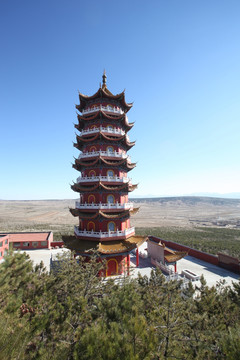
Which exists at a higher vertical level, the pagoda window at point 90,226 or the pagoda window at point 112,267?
the pagoda window at point 90,226

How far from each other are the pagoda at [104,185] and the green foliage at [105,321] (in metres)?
8.59

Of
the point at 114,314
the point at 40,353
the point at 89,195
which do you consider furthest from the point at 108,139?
the point at 40,353

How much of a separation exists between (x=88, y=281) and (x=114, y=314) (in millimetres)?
2735

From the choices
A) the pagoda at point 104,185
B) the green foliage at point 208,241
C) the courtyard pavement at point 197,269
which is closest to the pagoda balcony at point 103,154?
the pagoda at point 104,185

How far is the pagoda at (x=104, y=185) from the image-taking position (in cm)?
2067

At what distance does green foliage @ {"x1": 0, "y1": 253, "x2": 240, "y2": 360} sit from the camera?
17.2 feet

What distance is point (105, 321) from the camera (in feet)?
24.3

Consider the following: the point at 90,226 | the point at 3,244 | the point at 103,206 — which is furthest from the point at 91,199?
the point at 3,244

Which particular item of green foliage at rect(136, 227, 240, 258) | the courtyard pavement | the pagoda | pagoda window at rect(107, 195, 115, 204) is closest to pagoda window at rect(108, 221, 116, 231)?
the pagoda

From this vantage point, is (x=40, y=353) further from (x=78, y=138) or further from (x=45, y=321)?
(x=78, y=138)

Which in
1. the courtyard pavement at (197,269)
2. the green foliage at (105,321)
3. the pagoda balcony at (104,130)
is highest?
the pagoda balcony at (104,130)

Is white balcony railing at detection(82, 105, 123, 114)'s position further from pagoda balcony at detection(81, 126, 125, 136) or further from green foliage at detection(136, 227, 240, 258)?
green foliage at detection(136, 227, 240, 258)

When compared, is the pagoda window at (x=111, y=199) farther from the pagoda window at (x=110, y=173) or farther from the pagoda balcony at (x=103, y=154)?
the pagoda balcony at (x=103, y=154)

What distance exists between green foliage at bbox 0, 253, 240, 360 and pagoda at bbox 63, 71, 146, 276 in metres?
8.59
